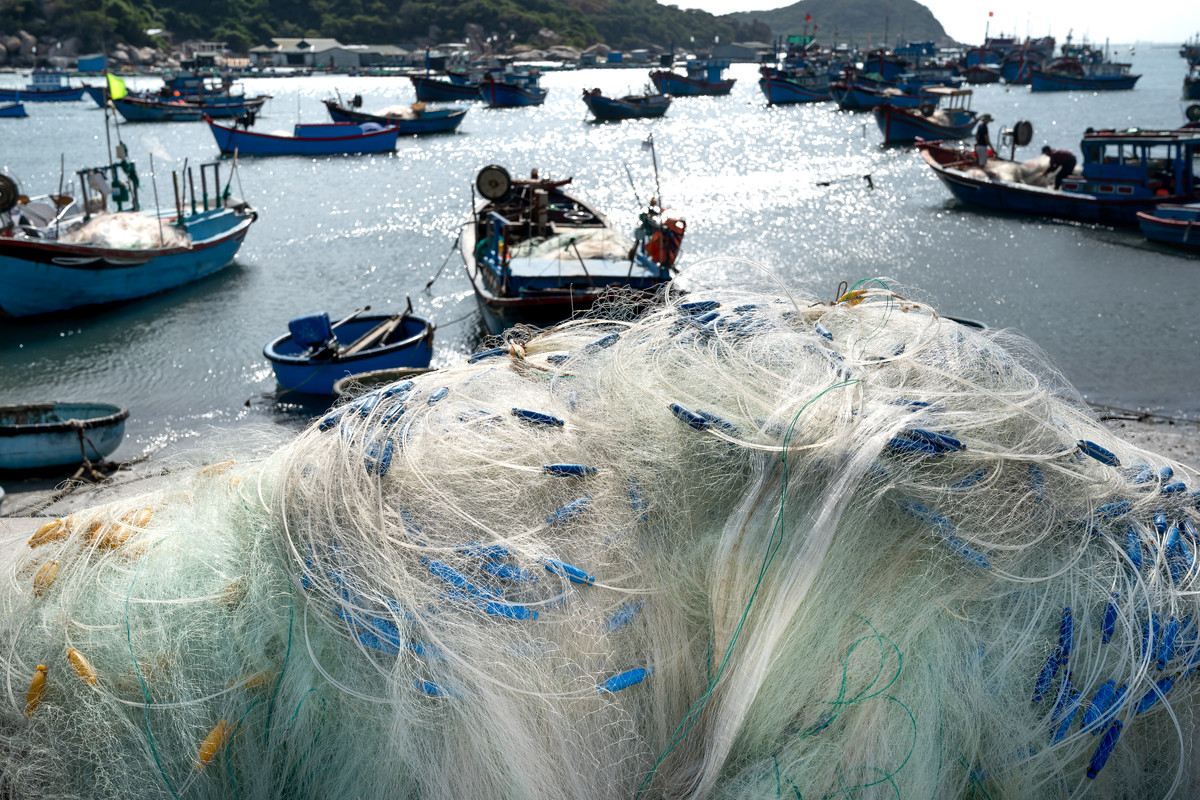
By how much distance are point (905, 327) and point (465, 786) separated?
2.77 meters

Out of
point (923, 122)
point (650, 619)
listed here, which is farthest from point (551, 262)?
point (923, 122)

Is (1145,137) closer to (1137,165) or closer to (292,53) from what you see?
(1137,165)

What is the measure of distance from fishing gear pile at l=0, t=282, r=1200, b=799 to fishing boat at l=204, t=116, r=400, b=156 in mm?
38678

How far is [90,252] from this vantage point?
49.2 feet

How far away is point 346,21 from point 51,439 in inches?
5049

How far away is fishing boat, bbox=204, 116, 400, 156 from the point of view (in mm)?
37781

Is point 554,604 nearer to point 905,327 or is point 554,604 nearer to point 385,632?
point 385,632

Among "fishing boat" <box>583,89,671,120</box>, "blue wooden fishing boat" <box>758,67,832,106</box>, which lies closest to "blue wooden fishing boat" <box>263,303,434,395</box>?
"fishing boat" <box>583,89,671,120</box>

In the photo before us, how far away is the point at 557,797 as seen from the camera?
8.55 ft

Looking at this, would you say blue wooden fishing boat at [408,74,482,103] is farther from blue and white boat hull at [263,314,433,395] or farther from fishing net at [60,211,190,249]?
blue and white boat hull at [263,314,433,395]

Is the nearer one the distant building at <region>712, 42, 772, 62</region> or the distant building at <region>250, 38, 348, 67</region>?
the distant building at <region>250, 38, 348, 67</region>

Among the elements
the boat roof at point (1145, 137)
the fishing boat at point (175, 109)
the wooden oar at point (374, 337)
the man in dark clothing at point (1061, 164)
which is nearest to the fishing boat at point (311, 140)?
the fishing boat at point (175, 109)

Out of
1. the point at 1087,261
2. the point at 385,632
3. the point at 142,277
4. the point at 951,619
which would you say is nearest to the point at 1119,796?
the point at 951,619

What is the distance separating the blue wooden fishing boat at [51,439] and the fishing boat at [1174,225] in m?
21.0
